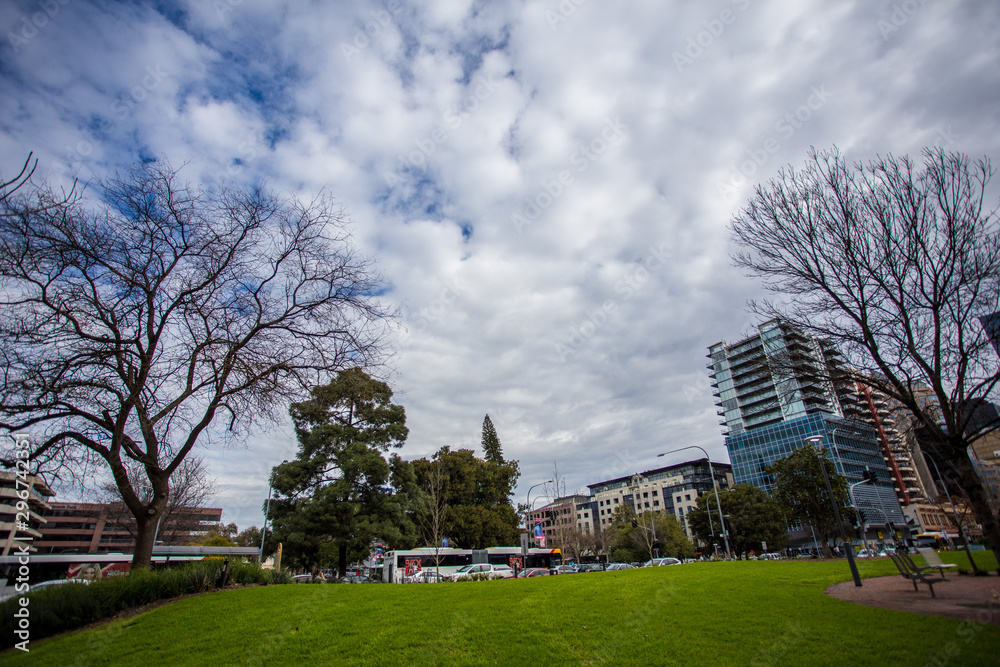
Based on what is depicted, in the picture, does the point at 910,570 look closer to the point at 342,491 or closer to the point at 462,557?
the point at 342,491

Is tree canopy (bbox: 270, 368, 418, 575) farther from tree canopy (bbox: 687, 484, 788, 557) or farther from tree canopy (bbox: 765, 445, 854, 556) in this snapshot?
tree canopy (bbox: 687, 484, 788, 557)

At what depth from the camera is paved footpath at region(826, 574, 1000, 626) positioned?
29.7 ft

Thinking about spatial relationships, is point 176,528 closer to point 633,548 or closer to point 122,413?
point 122,413

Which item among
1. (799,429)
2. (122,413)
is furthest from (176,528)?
(799,429)

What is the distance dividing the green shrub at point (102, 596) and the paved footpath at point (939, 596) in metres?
17.3

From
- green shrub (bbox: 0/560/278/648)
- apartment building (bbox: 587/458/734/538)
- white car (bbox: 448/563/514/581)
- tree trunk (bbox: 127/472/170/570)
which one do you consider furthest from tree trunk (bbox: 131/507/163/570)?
apartment building (bbox: 587/458/734/538)

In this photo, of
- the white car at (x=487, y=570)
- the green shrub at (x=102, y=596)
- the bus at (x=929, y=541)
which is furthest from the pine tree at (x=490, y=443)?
the green shrub at (x=102, y=596)

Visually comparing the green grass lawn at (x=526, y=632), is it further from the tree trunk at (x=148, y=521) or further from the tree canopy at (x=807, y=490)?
the tree canopy at (x=807, y=490)

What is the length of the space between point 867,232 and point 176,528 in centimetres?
5359

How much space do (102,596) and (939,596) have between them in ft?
66.1

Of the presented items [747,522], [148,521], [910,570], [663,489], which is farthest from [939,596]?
[663,489]

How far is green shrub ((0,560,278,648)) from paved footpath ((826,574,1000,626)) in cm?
1729

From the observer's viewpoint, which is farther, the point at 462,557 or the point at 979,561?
the point at 462,557

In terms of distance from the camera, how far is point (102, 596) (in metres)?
11.3
